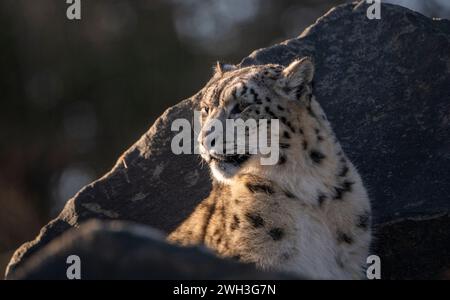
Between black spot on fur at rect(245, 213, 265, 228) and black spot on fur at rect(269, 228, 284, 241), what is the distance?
0.31 feet

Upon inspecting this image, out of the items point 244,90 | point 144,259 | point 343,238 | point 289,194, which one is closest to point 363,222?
point 343,238

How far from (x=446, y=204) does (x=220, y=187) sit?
2.05m

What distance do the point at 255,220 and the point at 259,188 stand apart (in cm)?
33

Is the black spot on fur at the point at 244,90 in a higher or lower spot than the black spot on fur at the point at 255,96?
higher

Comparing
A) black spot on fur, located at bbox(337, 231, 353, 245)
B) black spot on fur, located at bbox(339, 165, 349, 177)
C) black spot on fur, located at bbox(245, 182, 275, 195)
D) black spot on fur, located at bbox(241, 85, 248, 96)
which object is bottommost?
black spot on fur, located at bbox(337, 231, 353, 245)

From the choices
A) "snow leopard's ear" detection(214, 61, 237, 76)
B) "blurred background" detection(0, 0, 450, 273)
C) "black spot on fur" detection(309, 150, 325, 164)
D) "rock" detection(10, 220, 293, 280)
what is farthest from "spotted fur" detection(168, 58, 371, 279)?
"blurred background" detection(0, 0, 450, 273)

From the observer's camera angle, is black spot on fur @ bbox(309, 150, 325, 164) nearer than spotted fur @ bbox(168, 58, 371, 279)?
No

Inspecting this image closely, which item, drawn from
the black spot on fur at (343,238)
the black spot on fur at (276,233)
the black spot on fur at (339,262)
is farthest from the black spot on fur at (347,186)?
the black spot on fur at (276,233)

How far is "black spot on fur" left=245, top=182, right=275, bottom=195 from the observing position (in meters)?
7.94

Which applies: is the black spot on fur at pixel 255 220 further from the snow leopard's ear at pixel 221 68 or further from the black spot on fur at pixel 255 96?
the snow leopard's ear at pixel 221 68

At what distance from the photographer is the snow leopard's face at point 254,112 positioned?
797 cm

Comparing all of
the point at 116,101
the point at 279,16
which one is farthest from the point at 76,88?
the point at 279,16

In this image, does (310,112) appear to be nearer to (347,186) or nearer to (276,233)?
(347,186)

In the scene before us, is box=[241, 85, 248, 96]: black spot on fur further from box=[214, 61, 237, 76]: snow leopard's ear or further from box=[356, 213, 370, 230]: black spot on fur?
box=[356, 213, 370, 230]: black spot on fur
